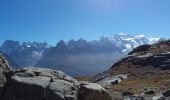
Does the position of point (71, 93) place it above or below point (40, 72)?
below

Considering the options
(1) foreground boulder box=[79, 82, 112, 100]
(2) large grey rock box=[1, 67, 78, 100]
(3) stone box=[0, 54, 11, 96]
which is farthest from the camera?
(1) foreground boulder box=[79, 82, 112, 100]

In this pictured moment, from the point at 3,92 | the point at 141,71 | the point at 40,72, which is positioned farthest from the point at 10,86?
the point at 141,71

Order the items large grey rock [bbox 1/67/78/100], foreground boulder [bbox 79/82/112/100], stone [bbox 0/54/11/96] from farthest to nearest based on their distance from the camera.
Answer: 1. foreground boulder [bbox 79/82/112/100]
2. stone [bbox 0/54/11/96]
3. large grey rock [bbox 1/67/78/100]

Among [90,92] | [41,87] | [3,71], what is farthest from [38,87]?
[90,92]

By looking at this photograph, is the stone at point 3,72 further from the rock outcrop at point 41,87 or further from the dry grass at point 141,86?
the dry grass at point 141,86

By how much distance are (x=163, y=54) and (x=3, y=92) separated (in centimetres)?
8722

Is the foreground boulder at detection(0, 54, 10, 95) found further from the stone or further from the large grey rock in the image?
the large grey rock

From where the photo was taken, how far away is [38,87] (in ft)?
103

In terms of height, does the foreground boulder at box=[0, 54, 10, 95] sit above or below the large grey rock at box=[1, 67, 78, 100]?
above

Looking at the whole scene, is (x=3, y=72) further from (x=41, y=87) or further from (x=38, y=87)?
(x=41, y=87)

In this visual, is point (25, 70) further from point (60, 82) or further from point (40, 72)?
point (60, 82)

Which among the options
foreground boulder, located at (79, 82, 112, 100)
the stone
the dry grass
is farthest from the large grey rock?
the dry grass

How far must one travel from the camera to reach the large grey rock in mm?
30987

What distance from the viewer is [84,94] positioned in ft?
109
